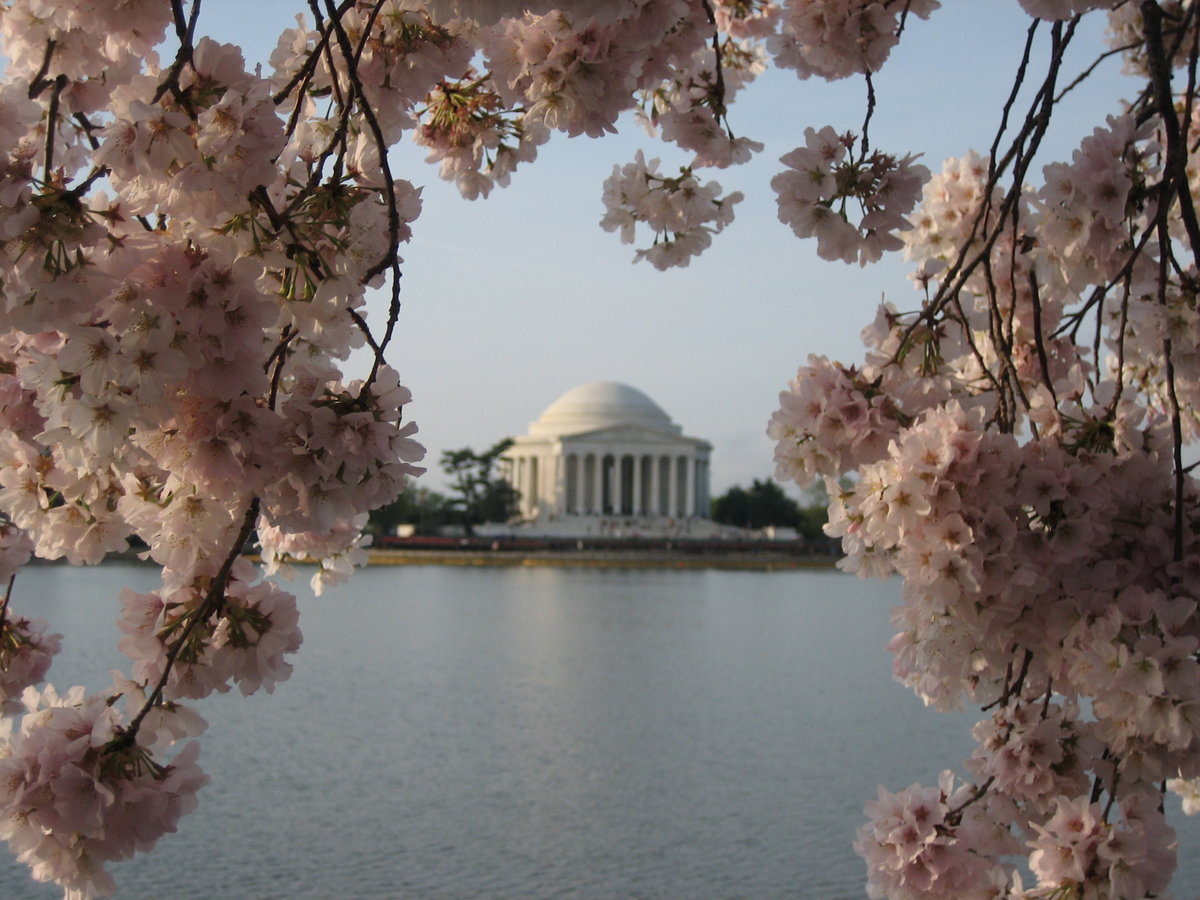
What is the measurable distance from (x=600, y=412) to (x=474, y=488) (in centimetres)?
1645

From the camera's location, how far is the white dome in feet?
271

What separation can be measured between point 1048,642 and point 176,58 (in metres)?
1.69

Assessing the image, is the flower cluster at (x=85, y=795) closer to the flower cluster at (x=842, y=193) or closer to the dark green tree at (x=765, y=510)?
the flower cluster at (x=842, y=193)

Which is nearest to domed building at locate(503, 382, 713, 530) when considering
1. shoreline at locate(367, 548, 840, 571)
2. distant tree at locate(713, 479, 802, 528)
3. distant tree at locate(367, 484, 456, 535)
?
distant tree at locate(713, 479, 802, 528)

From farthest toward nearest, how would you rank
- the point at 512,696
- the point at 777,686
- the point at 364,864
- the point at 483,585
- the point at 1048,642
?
the point at 483,585 < the point at 777,686 < the point at 512,696 < the point at 364,864 < the point at 1048,642

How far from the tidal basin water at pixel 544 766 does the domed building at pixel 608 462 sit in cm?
5628

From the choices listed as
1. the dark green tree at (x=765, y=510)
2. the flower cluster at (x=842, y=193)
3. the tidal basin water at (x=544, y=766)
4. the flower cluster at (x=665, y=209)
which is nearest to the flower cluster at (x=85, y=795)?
the flower cluster at (x=842, y=193)

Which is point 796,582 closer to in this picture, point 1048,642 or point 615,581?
point 615,581

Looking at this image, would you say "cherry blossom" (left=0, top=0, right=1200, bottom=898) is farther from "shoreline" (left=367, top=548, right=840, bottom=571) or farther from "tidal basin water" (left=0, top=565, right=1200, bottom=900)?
"shoreline" (left=367, top=548, right=840, bottom=571)

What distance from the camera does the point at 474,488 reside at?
2746 inches

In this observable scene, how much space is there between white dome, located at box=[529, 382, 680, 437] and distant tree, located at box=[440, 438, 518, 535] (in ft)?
33.2

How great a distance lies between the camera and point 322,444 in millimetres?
1627

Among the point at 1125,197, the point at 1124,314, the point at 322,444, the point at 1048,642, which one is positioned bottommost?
the point at 1048,642

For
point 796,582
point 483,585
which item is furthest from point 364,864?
point 796,582
